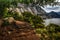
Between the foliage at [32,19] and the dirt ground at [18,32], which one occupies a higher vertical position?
the foliage at [32,19]

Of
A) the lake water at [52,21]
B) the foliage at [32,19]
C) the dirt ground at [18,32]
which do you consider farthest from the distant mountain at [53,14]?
the dirt ground at [18,32]

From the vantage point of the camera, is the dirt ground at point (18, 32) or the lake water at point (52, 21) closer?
the dirt ground at point (18, 32)

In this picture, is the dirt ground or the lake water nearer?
the dirt ground

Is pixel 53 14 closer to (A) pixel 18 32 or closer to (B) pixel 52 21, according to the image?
(B) pixel 52 21

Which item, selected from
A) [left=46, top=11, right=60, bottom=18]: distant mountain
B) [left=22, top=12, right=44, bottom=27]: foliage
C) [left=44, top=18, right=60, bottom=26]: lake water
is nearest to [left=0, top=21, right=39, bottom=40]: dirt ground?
[left=22, top=12, right=44, bottom=27]: foliage

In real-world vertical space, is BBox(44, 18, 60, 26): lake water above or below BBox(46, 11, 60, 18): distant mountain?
below

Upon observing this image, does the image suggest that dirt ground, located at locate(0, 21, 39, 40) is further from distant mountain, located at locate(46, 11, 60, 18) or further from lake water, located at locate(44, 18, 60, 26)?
distant mountain, located at locate(46, 11, 60, 18)

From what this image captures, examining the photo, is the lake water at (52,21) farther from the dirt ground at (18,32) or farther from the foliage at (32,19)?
the dirt ground at (18,32)

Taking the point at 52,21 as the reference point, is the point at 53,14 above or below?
above

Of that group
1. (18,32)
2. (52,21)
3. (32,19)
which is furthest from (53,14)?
(18,32)

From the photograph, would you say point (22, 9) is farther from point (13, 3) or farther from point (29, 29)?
point (29, 29)

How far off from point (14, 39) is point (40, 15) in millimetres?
688

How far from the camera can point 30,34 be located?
291cm

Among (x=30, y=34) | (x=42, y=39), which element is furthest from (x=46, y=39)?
(x=30, y=34)
